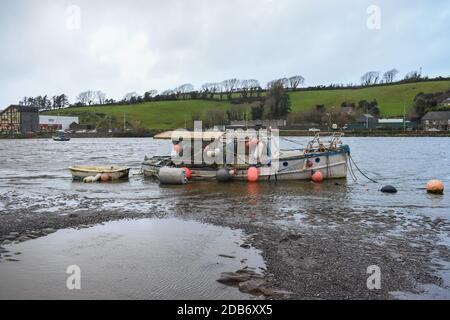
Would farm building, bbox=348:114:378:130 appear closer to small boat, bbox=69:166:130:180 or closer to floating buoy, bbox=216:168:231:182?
floating buoy, bbox=216:168:231:182

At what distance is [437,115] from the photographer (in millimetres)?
136250

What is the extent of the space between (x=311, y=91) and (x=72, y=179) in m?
153

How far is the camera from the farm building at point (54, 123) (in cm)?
15812

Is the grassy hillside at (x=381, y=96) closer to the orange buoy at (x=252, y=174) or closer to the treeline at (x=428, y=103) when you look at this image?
the treeline at (x=428, y=103)

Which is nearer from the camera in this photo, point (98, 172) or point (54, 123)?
point (98, 172)

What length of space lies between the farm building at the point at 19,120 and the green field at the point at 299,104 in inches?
765

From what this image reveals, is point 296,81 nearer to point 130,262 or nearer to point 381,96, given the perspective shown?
point 381,96

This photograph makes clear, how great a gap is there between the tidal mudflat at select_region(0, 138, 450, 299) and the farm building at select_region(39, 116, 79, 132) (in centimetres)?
14022

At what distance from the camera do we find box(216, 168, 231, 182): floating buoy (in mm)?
25734

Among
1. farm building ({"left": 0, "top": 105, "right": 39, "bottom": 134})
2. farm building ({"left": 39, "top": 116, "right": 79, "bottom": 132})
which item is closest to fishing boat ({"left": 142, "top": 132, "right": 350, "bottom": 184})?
farm building ({"left": 0, "top": 105, "right": 39, "bottom": 134})

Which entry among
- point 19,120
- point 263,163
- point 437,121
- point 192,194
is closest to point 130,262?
point 192,194

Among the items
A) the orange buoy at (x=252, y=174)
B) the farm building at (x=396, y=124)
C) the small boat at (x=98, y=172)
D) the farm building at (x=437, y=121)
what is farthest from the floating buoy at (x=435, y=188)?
the farm building at (x=437, y=121)

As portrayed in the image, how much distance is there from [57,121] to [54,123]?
1366 millimetres

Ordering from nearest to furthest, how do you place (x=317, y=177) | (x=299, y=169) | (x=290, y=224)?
(x=290, y=224) < (x=317, y=177) < (x=299, y=169)
